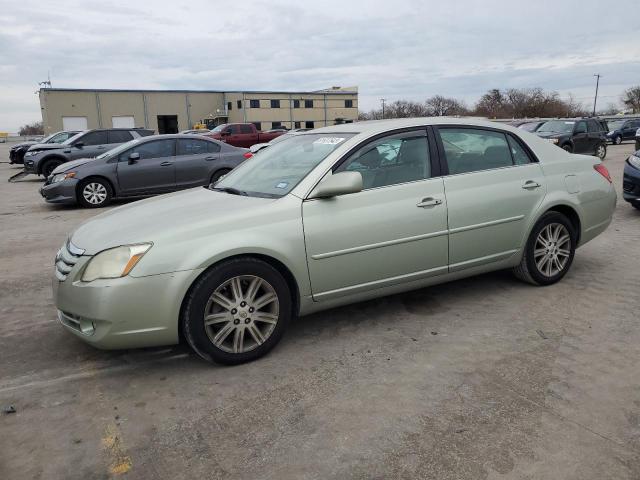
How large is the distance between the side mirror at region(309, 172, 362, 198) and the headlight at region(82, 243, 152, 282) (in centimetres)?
120

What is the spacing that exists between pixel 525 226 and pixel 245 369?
2710mm

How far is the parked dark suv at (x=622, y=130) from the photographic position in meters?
31.7

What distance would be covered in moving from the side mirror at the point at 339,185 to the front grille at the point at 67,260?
5.29 ft

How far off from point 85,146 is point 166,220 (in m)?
Answer: 13.9

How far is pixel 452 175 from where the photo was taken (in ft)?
13.9

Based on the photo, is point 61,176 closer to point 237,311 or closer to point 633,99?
point 237,311

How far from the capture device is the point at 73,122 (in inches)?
2302

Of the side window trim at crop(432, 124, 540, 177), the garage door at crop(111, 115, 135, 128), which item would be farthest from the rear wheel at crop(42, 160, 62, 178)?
the garage door at crop(111, 115, 135, 128)

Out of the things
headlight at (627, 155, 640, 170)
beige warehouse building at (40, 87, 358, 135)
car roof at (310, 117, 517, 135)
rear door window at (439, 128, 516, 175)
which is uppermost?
beige warehouse building at (40, 87, 358, 135)

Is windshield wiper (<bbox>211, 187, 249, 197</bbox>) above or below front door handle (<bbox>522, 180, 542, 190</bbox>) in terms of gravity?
above

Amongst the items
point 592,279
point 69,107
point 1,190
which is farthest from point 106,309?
point 69,107

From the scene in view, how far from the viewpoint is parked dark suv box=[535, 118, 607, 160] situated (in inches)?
717

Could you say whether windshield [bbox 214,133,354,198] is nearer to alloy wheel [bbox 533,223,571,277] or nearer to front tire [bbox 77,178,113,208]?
alloy wheel [bbox 533,223,571,277]

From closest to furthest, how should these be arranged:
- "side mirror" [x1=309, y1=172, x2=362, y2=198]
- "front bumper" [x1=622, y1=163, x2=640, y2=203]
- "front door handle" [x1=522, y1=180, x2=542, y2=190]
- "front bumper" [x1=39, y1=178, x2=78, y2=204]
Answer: "side mirror" [x1=309, y1=172, x2=362, y2=198], "front door handle" [x1=522, y1=180, x2=542, y2=190], "front bumper" [x1=622, y1=163, x2=640, y2=203], "front bumper" [x1=39, y1=178, x2=78, y2=204]
